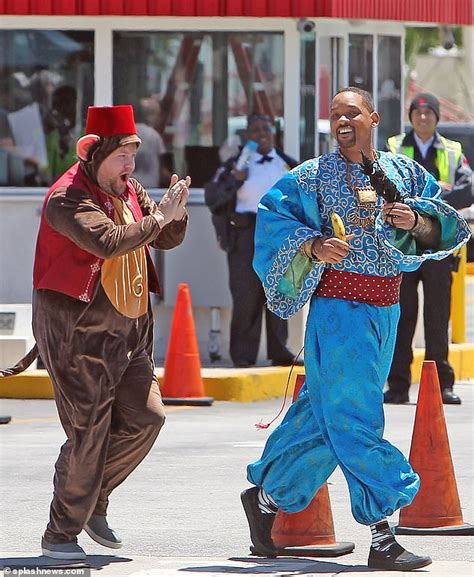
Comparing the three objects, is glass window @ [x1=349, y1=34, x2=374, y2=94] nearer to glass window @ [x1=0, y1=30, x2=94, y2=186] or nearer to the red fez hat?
glass window @ [x1=0, y1=30, x2=94, y2=186]

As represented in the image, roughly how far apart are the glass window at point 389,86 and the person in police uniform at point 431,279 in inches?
112

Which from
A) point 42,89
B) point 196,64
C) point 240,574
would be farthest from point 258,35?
point 240,574

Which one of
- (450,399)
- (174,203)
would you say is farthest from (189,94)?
(174,203)

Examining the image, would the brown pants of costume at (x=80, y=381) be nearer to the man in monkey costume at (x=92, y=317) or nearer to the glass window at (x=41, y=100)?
the man in monkey costume at (x=92, y=317)

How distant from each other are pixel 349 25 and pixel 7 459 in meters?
5.98

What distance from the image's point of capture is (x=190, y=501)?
8.99 metres

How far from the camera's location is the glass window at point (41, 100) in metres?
14.8

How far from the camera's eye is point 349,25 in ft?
49.5

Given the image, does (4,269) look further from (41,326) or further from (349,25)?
(41,326)

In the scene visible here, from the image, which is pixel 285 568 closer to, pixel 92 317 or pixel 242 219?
pixel 92 317

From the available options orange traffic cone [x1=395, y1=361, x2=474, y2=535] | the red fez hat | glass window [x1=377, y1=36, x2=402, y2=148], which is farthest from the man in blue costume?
glass window [x1=377, y1=36, x2=402, y2=148]

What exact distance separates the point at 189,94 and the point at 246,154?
1.38 m

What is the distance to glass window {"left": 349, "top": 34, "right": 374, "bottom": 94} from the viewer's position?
15.2 m

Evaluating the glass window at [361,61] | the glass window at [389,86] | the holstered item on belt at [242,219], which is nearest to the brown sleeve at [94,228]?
the holstered item on belt at [242,219]
